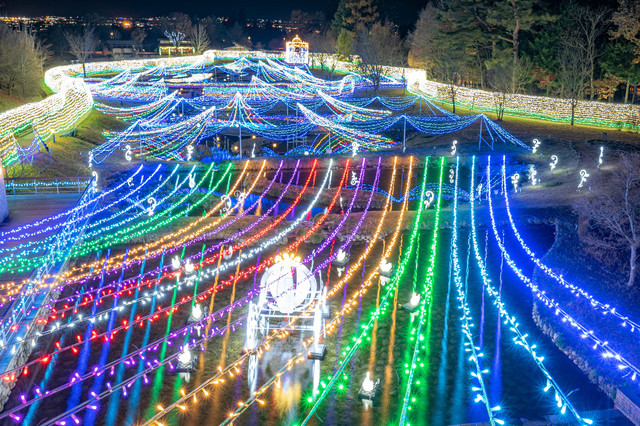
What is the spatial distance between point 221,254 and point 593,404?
792 cm

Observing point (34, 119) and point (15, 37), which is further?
point (15, 37)

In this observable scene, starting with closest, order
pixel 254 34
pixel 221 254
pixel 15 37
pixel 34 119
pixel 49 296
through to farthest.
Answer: pixel 49 296 → pixel 221 254 → pixel 34 119 → pixel 15 37 → pixel 254 34

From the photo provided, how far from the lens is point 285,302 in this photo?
29.5ft

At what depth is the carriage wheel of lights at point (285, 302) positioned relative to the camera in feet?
28.5

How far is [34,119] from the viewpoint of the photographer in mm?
21875

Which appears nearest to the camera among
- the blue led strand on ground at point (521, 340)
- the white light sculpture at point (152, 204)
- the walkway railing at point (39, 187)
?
the blue led strand on ground at point (521, 340)

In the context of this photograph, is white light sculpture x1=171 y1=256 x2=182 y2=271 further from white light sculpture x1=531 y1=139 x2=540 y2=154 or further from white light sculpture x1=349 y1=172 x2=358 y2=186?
white light sculpture x1=531 y1=139 x2=540 y2=154

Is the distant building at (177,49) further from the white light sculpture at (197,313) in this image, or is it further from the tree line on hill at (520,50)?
the white light sculpture at (197,313)

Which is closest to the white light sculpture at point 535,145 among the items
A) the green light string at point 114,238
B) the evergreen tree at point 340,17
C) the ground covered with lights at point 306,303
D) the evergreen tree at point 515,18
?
the ground covered with lights at point 306,303

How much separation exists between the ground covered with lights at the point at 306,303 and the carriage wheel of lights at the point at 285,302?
3 centimetres

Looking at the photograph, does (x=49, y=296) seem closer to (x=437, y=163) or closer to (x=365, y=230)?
(x=365, y=230)

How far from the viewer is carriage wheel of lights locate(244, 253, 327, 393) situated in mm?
8688

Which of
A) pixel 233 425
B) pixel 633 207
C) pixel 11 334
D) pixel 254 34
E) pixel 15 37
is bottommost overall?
A: pixel 233 425

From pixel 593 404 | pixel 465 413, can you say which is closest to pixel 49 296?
pixel 465 413
